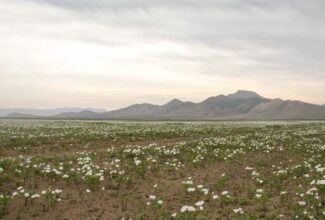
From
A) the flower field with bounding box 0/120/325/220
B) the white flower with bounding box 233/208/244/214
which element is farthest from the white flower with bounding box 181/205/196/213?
the white flower with bounding box 233/208/244/214

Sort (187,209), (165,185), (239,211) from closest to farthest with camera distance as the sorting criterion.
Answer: (239,211) < (187,209) < (165,185)

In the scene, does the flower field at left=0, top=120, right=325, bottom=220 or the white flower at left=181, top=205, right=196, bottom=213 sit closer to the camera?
the white flower at left=181, top=205, right=196, bottom=213

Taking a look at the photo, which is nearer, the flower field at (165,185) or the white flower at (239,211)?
the white flower at (239,211)

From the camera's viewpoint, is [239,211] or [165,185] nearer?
[239,211]

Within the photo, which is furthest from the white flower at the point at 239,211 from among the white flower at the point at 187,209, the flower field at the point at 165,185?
the white flower at the point at 187,209

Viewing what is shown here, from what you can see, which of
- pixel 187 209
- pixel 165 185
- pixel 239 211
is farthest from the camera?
pixel 165 185

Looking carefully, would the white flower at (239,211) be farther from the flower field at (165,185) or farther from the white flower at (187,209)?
the white flower at (187,209)

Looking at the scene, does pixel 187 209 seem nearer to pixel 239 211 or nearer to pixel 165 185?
Answer: pixel 239 211

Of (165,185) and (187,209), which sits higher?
(165,185)

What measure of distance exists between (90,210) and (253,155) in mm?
12866

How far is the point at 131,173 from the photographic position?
1783 cm

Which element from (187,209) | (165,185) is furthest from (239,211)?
(165,185)

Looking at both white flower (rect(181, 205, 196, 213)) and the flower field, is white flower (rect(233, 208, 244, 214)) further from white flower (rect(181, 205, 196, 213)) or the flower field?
white flower (rect(181, 205, 196, 213))

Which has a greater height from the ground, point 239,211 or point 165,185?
point 165,185
